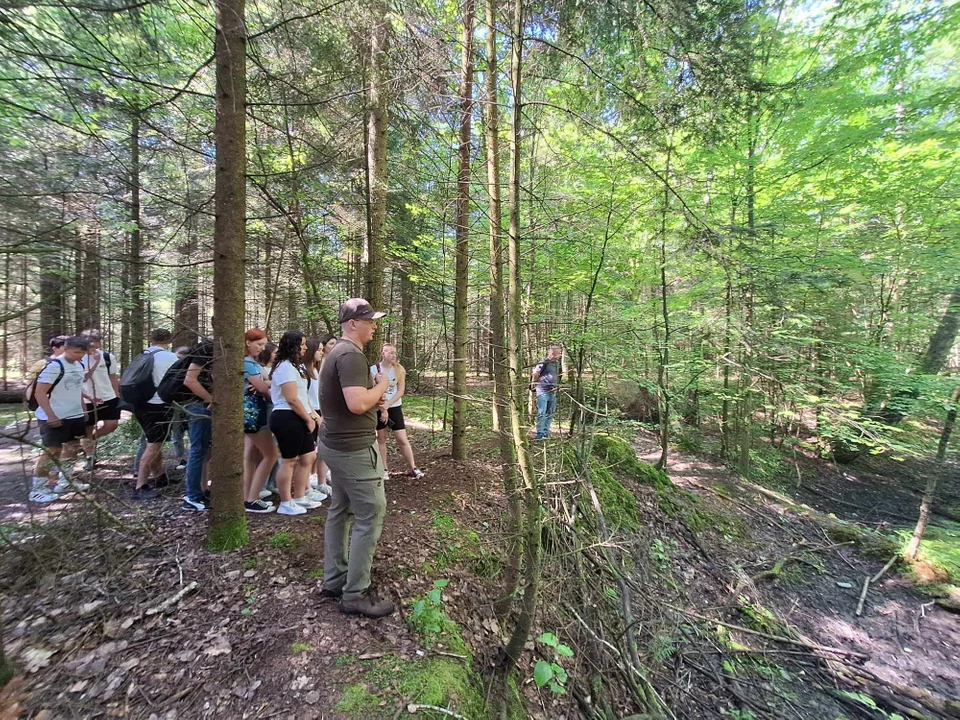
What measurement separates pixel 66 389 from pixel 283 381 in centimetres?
288

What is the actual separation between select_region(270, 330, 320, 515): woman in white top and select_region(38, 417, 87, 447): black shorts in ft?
8.02

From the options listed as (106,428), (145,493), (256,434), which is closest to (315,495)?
(256,434)

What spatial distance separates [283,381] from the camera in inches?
153

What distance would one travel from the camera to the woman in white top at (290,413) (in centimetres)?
391

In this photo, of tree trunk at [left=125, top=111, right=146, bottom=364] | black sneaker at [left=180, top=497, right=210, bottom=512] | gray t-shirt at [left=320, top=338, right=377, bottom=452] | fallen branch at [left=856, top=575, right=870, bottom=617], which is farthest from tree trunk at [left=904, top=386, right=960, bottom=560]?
tree trunk at [left=125, top=111, right=146, bottom=364]

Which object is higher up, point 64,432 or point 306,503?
point 64,432

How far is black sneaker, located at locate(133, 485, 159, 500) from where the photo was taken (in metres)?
4.43

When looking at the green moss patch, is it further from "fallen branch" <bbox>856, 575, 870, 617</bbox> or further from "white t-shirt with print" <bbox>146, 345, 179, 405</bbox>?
"fallen branch" <bbox>856, 575, 870, 617</bbox>

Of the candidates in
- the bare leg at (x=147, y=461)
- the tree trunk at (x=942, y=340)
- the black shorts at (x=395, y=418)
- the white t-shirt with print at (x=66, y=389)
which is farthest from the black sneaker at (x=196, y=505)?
the tree trunk at (x=942, y=340)

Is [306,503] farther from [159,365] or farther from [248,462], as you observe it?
[159,365]

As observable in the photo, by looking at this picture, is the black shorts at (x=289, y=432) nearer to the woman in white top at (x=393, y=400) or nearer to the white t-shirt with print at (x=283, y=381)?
the white t-shirt with print at (x=283, y=381)

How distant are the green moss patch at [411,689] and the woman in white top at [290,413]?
2.17m

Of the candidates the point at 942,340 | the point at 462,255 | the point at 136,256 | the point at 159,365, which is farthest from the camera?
the point at 942,340

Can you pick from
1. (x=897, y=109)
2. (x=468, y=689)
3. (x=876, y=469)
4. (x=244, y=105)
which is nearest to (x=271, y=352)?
(x=244, y=105)
